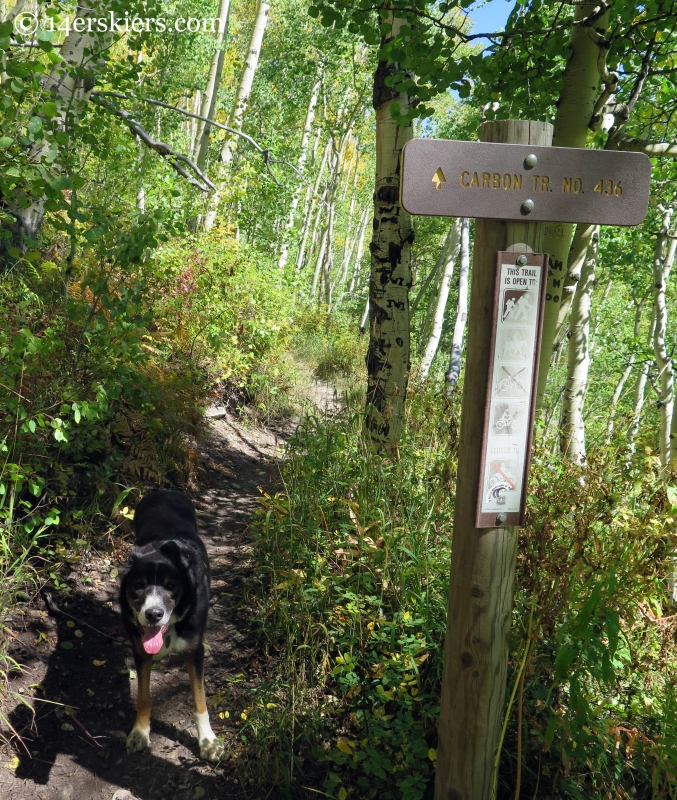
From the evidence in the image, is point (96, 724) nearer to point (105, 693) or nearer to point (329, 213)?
point (105, 693)

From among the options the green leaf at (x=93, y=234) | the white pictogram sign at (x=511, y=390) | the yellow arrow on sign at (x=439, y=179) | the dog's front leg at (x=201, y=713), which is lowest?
the dog's front leg at (x=201, y=713)

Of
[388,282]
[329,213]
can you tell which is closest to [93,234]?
[388,282]

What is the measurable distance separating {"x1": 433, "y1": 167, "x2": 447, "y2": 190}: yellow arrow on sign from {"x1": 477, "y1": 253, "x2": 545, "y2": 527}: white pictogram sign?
1.14 feet

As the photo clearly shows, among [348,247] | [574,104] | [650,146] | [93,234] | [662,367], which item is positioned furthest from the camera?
[348,247]

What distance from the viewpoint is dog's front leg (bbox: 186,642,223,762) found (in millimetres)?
3184

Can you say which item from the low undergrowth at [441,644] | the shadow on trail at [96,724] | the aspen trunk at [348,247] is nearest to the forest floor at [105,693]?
the shadow on trail at [96,724]

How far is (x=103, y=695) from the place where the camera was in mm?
3541

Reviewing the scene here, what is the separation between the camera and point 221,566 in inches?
195

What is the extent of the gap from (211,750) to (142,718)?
0.42 m

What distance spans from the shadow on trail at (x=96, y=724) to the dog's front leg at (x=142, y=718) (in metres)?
0.05

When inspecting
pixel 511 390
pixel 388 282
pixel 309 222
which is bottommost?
pixel 511 390

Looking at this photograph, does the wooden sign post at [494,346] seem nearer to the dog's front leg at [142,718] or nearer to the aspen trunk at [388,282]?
the dog's front leg at [142,718]

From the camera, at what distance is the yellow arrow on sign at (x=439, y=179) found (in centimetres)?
213

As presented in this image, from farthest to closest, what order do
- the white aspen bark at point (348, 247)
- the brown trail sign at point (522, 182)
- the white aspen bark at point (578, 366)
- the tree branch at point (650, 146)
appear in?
1. the white aspen bark at point (348, 247)
2. the white aspen bark at point (578, 366)
3. the tree branch at point (650, 146)
4. the brown trail sign at point (522, 182)
